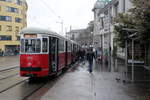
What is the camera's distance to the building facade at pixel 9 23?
63.9m

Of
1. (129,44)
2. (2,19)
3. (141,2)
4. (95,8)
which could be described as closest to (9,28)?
(2,19)

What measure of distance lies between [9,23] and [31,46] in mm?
56664

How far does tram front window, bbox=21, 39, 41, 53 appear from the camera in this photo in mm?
12523

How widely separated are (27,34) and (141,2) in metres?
6.32

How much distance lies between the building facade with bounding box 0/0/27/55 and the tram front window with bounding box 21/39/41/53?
52.9 m

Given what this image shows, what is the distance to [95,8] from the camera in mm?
56906

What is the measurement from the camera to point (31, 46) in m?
12.6

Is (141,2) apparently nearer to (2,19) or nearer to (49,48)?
(49,48)

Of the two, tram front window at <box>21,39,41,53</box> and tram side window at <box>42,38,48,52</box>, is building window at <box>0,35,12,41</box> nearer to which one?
tram front window at <box>21,39,41,53</box>

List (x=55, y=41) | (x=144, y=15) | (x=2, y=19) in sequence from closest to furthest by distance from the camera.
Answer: (x=144, y=15) < (x=55, y=41) < (x=2, y=19)

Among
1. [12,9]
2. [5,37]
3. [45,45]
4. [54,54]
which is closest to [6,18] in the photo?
[12,9]

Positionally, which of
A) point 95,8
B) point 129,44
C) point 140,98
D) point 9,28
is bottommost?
point 140,98

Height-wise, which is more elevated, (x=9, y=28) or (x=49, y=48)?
(x=9, y=28)

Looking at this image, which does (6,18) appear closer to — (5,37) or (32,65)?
(5,37)
